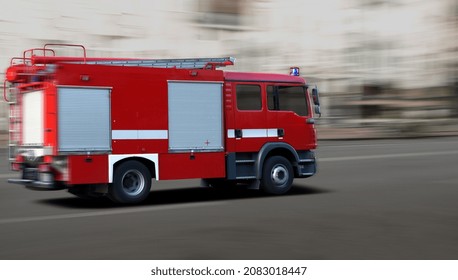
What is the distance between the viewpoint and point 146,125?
12992 mm

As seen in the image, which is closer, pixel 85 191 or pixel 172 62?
pixel 85 191

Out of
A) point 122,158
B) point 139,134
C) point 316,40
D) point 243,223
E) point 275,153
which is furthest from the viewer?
point 316,40

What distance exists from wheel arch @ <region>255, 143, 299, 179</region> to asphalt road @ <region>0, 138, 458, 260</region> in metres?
0.61

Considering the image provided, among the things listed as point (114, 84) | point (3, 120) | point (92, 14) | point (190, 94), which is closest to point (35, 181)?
point (114, 84)

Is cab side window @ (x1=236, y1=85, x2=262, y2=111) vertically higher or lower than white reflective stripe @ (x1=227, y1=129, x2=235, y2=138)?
higher

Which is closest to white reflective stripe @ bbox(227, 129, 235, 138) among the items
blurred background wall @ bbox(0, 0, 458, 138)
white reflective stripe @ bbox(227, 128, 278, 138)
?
white reflective stripe @ bbox(227, 128, 278, 138)

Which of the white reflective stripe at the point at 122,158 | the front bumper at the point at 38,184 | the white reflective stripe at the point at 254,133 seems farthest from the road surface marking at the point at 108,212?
the white reflective stripe at the point at 254,133

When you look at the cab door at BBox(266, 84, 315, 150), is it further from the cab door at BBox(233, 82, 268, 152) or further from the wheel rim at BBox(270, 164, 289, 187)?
the wheel rim at BBox(270, 164, 289, 187)

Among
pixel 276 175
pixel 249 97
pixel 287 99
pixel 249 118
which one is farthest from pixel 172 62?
pixel 276 175

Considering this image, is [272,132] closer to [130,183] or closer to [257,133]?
[257,133]

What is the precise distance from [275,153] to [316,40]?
53.9 meters

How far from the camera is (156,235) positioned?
9.37 meters

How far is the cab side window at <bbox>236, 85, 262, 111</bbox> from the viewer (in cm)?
1422

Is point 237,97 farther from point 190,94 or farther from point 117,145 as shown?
point 117,145
